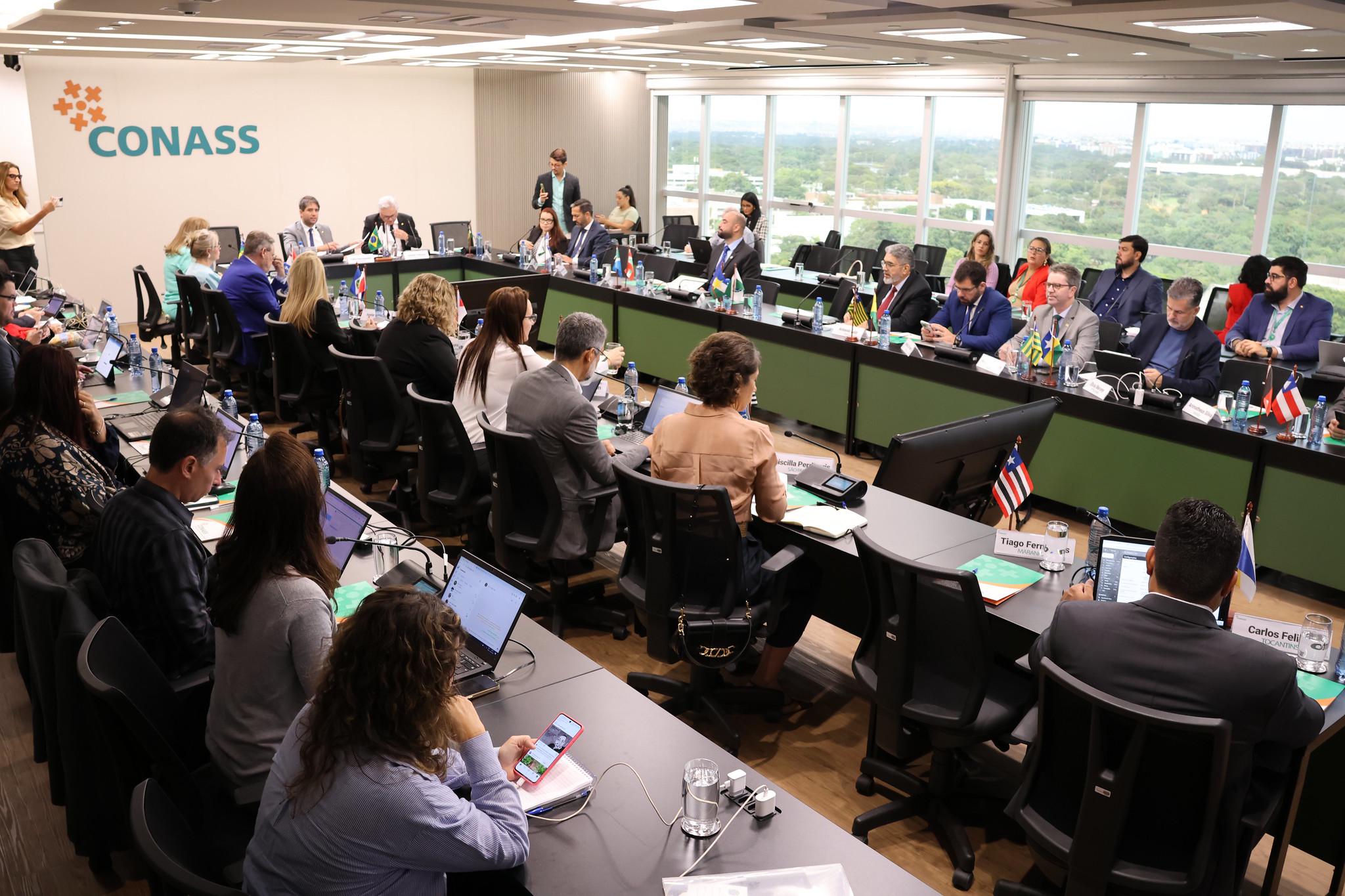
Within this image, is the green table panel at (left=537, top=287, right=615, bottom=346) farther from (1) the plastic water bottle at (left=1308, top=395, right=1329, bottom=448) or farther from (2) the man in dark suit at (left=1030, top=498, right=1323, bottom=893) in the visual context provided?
(2) the man in dark suit at (left=1030, top=498, right=1323, bottom=893)

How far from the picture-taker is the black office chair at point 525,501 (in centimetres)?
401

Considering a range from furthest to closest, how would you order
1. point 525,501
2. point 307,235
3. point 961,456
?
point 307,235 < point 525,501 < point 961,456

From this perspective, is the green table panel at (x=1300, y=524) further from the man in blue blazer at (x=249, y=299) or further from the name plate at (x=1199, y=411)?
the man in blue blazer at (x=249, y=299)

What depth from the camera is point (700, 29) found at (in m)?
6.21

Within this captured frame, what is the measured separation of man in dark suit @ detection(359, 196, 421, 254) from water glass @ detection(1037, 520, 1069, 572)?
787 cm

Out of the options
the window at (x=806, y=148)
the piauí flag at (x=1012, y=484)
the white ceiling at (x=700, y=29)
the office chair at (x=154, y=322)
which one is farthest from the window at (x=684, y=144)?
the piauí flag at (x=1012, y=484)

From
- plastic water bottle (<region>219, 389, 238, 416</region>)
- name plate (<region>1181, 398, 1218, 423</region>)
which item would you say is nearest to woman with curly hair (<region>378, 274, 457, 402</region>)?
plastic water bottle (<region>219, 389, 238, 416</region>)

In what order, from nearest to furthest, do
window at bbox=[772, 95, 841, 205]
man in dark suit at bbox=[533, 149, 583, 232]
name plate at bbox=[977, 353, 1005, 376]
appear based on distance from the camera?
name plate at bbox=[977, 353, 1005, 376], man in dark suit at bbox=[533, 149, 583, 232], window at bbox=[772, 95, 841, 205]

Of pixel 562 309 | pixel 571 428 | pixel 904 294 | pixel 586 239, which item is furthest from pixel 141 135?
pixel 571 428

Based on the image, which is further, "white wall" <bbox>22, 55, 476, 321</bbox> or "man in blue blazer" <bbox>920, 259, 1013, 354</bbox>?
"white wall" <bbox>22, 55, 476, 321</bbox>

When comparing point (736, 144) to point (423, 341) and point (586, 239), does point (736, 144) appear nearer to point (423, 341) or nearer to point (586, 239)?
point (586, 239)

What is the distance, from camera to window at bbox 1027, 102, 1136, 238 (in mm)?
9977

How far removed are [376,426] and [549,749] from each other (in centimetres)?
342

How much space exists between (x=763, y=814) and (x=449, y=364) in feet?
11.7
